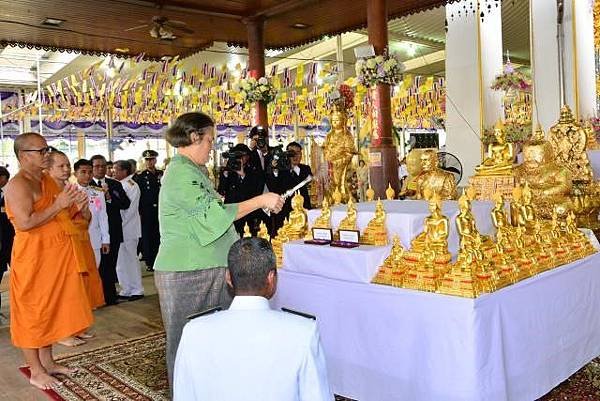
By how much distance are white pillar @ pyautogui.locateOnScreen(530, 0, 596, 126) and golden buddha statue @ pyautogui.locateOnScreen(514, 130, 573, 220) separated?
381 cm

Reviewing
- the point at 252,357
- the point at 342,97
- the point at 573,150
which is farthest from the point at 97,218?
the point at 252,357

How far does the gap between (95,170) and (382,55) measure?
2.56m

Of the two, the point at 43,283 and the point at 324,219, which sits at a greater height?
the point at 324,219

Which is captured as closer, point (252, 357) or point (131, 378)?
point (252, 357)

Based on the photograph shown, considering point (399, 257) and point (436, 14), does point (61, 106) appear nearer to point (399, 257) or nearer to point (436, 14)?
point (436, 14)

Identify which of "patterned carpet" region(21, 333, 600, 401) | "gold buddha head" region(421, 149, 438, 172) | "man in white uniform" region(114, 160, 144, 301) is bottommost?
"patterned carpet" region(21, 333, 600, 401)

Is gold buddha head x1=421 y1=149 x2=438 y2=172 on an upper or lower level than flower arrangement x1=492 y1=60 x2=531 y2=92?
lower

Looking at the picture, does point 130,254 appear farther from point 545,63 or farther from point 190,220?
point 545,63

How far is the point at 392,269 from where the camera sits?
210 cm

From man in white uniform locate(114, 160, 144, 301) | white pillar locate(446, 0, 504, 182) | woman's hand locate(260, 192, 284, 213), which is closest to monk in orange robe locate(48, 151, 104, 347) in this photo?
man in white uniform locate(114, 160, 144, 301)

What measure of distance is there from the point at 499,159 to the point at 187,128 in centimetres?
197

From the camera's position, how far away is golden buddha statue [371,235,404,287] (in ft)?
6.80

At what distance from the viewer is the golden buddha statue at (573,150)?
12.1ft

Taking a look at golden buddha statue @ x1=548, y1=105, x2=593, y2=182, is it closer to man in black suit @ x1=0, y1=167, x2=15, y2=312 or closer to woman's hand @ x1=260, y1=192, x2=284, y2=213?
woman's hand @ x1=260, y1=192, x2=284, y2=213
